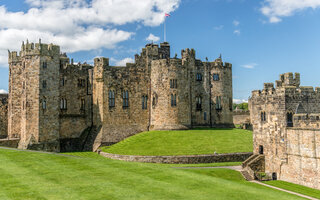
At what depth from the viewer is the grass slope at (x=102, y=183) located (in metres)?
19.6

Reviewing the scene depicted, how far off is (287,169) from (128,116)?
25910 millimetres

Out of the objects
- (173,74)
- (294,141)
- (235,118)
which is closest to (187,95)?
(173,74)

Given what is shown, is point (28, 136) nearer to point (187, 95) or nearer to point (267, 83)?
point (187, 95)

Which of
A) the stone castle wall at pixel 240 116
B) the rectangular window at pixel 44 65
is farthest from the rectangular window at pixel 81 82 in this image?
the stone castle wall at pixel 240 116

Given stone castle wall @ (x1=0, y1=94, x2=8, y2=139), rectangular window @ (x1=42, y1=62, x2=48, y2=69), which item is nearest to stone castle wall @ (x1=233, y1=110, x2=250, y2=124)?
rectangular window @ (x1=42, y1=62, x2=48, y2=69)

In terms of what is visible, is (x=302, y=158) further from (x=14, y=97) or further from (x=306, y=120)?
(x=14, y=97)

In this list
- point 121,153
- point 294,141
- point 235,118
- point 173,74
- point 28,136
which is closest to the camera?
point 294,141

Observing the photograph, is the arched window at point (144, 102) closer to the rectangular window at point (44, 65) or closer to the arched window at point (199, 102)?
the arched window at point (199, 102)

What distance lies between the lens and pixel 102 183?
72.4 feet

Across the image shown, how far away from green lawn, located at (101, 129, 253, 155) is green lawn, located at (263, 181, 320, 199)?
9364 millimetres

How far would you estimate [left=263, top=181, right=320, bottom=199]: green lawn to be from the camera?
27.2 meters

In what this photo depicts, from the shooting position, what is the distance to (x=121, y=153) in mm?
40562

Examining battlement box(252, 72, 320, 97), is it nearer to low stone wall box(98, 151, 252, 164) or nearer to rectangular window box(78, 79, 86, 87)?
low stone wall box(98, 151, 252, 164)

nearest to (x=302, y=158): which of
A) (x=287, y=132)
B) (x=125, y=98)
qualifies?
(x=287, y=132)
